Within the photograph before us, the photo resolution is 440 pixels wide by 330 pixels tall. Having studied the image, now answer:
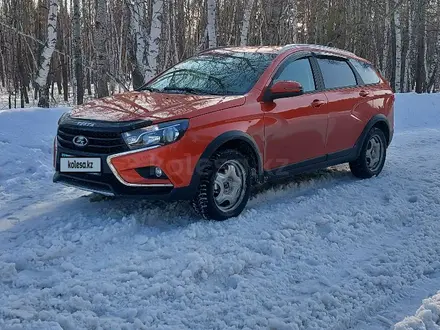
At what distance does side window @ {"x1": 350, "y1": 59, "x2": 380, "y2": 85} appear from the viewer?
22.0 ft

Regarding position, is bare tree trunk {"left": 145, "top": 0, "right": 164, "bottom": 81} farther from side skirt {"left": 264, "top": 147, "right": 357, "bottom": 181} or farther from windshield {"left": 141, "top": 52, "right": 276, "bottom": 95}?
side skirt {"left": 264, "top": 147, "right": 357, "bottom": 181}

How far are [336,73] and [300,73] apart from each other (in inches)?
30.8

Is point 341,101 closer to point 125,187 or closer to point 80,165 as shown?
point 125,187

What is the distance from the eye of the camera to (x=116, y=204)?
5074mm

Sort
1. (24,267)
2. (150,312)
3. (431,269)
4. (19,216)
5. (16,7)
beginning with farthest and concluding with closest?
1. (16,7)
2. (19,216)
3. (431,269)
4. (24,267)
5. (150,312)

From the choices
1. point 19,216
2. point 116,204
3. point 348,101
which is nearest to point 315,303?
point 116,204

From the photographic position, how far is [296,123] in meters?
5.40

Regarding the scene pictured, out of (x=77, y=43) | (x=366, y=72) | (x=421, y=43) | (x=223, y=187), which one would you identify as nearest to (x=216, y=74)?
(x=223, y=187)

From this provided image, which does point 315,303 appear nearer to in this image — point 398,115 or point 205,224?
point 205,224

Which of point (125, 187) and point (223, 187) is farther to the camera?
point (223, 187)

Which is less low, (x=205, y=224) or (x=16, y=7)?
(x=16, y=7)

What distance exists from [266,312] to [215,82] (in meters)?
2.72

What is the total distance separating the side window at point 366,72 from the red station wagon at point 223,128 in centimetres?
7

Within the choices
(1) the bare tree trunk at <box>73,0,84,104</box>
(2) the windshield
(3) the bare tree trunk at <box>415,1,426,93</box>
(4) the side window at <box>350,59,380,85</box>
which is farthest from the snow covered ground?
(3) the bare tree trunk at <box>415,1,426,93</box>
